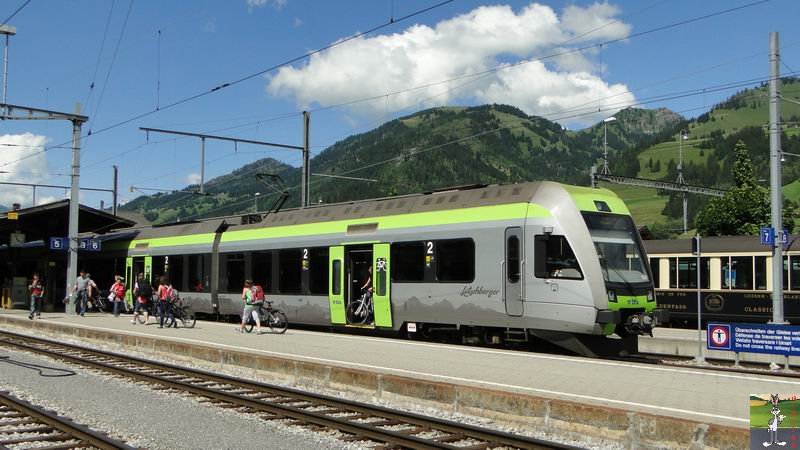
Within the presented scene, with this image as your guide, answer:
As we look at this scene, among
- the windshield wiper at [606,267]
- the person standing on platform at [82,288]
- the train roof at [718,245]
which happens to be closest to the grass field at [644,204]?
the train roof at [718,245]

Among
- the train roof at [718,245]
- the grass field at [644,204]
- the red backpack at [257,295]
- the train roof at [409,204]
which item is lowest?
the red backpack at [257,295]

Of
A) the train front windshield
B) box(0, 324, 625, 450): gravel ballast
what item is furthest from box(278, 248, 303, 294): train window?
the train front windshield

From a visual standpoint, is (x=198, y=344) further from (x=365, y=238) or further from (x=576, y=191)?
(x=576, y=191)

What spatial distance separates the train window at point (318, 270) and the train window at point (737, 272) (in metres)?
13.7

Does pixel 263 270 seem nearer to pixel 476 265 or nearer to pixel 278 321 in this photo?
pixel 278 321

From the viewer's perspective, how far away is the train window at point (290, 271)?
20031 mm

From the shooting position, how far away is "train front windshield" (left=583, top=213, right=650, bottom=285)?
1368 cm

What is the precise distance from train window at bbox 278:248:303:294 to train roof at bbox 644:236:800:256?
11.1 meters

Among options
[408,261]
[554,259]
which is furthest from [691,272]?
[554,259]

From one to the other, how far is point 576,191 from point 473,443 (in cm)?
758

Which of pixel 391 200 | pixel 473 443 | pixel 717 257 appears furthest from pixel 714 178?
pixel 473 443

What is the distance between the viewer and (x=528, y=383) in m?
10.1

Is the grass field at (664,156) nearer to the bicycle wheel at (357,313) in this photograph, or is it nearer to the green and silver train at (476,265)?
the green and silver train at (476,265)

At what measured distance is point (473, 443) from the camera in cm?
798
